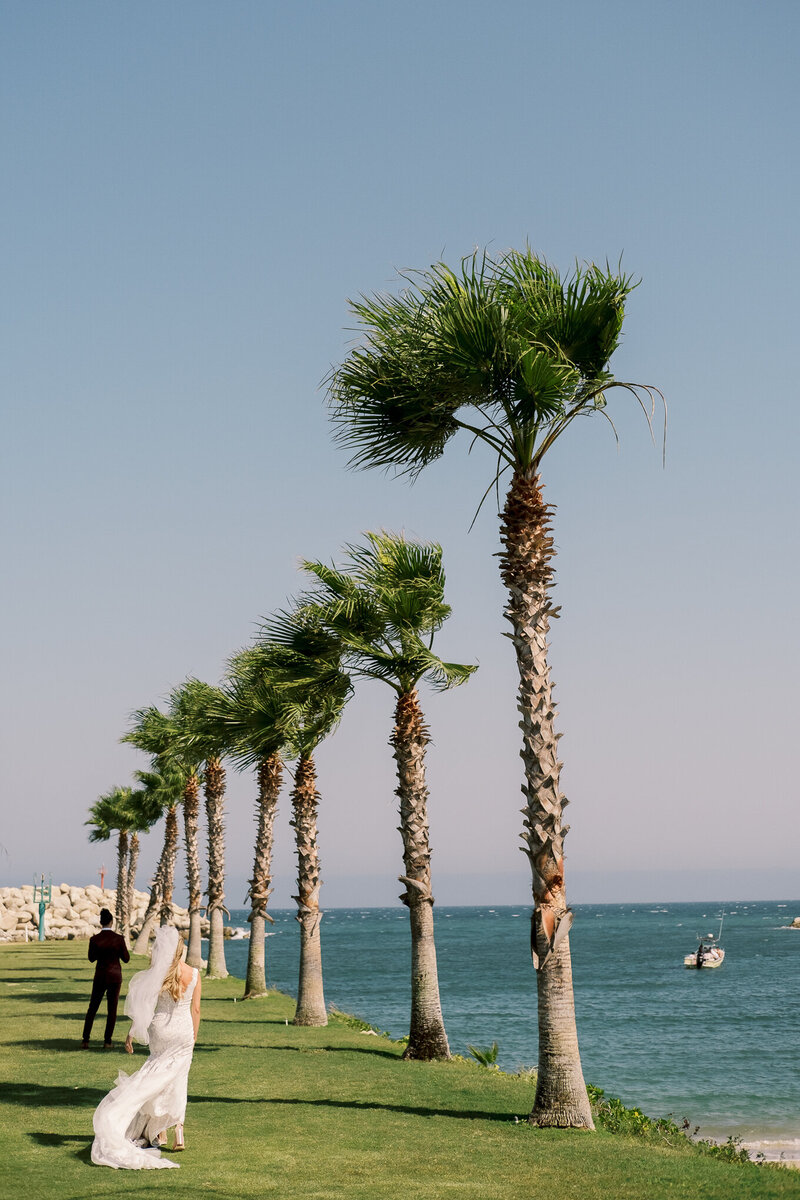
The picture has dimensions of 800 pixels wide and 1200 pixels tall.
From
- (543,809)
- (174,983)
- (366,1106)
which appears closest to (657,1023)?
(366,1106)

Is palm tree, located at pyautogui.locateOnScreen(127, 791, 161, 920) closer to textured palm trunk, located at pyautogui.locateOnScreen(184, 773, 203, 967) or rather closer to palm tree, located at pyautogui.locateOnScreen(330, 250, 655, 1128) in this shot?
textured palm trunk, located at pyautogui.locateOnScreen(184, 773, 203, 967)

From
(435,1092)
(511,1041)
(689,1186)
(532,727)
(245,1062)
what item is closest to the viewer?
(689,1186)

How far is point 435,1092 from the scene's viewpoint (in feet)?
46.9

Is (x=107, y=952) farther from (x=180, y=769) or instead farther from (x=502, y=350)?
(x=180, y=769)

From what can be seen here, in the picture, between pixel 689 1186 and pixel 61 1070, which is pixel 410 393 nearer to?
pixel 689 1186

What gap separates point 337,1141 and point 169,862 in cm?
3856

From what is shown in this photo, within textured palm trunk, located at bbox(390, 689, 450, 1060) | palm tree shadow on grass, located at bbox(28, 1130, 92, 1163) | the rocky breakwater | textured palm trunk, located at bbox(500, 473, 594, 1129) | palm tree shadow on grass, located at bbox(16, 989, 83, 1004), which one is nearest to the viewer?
palm tree shadow on grass, located at bbox(28, 1130, 92, 1163)

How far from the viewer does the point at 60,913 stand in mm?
84312

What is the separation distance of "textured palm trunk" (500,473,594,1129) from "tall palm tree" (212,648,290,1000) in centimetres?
825

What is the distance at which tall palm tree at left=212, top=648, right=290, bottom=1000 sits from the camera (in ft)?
76.1

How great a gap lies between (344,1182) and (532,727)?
5.04m

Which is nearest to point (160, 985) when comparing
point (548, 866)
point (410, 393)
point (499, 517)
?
point (548, 866)

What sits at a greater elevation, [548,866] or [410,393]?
[410,393]

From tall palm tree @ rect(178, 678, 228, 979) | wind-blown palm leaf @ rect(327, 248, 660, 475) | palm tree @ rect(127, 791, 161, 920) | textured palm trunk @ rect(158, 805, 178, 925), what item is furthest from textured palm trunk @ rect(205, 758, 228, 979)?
wind-blown palm leaf @ rect(327, 248, 660, 475)
